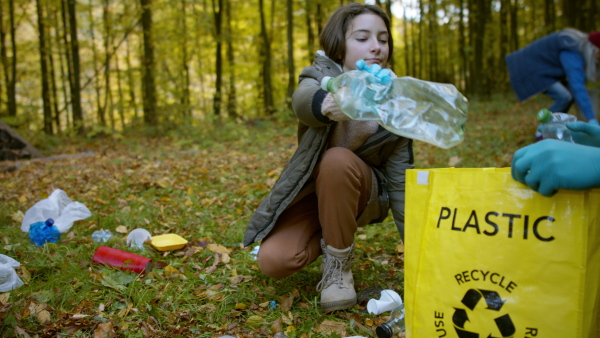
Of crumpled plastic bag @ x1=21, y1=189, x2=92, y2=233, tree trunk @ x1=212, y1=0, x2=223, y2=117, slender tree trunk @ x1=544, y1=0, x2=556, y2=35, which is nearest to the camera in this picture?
crumpled plastic bag @ x1=21, y1=189, x2=92, y2=233

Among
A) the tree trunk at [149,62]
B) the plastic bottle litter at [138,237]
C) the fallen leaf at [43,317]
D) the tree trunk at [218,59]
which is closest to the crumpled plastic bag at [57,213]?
the plastic bottle litter at [138,237]

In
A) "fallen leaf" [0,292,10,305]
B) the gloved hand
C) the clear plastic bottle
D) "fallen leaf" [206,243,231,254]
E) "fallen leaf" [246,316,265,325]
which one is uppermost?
the gloved hand

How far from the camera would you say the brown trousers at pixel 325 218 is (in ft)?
6.23

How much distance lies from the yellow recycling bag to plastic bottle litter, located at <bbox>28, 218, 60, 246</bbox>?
2463 mm

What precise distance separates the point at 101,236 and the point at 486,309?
2.57m

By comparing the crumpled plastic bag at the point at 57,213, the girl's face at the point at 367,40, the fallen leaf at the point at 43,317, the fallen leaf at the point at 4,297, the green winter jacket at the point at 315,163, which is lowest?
the fallen leaf at the point at 43,317

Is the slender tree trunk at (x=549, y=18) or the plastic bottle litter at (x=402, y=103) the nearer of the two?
the plastic bottle litter at (x=402, y=103)

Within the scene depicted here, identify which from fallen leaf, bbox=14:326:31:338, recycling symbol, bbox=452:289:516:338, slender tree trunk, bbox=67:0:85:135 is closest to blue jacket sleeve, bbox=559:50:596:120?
recycling symbol, bbox=452:289:516:338

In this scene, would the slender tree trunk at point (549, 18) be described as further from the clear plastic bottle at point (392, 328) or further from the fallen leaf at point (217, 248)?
the clear plastic bottle at point (392, 328)

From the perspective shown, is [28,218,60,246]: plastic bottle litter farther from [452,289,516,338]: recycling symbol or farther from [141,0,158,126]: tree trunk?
[141,0,158,126]: tree trunk

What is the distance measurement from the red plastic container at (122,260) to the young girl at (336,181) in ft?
2.38

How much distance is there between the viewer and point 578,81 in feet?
15.3

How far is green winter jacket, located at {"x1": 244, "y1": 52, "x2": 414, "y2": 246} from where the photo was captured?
6.41ft

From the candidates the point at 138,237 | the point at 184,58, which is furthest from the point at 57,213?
the point at 184,58
